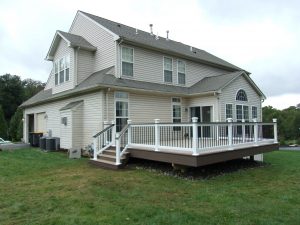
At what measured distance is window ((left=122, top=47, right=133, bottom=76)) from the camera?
13203 millimetres

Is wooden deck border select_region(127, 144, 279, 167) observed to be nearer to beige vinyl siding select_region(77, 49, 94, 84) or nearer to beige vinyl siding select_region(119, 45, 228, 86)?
beige vinyl siding select_region(119, 45, 228, 86)

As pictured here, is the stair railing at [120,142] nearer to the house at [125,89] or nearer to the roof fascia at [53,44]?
the house at [125,89]

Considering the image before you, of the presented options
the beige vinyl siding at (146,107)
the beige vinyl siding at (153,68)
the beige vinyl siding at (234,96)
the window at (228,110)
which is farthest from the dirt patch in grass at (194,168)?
the beige vinyl siding at (153,68)

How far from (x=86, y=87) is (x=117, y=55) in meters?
2.24

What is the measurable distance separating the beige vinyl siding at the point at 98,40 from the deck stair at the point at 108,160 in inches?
189

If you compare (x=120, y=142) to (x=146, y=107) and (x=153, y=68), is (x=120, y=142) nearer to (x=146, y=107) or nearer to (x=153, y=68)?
(x=146, y=107)

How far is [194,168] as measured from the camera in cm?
886

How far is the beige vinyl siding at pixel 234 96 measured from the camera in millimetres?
14438

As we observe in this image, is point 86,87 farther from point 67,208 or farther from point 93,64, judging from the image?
point 67,208

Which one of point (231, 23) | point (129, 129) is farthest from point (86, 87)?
point (231, 23)

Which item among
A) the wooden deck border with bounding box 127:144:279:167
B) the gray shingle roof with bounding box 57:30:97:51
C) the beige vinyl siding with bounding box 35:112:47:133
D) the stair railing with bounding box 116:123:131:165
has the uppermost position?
the gray shingle roof with bounding box 57:30:97:51

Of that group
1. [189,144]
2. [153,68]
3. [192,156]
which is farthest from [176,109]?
[192,156]

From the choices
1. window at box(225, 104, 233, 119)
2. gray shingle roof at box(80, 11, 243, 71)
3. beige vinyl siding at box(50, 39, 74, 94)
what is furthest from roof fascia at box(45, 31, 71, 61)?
window at box(225, 104, 233, 119)

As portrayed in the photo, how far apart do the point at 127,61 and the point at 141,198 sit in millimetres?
8742
